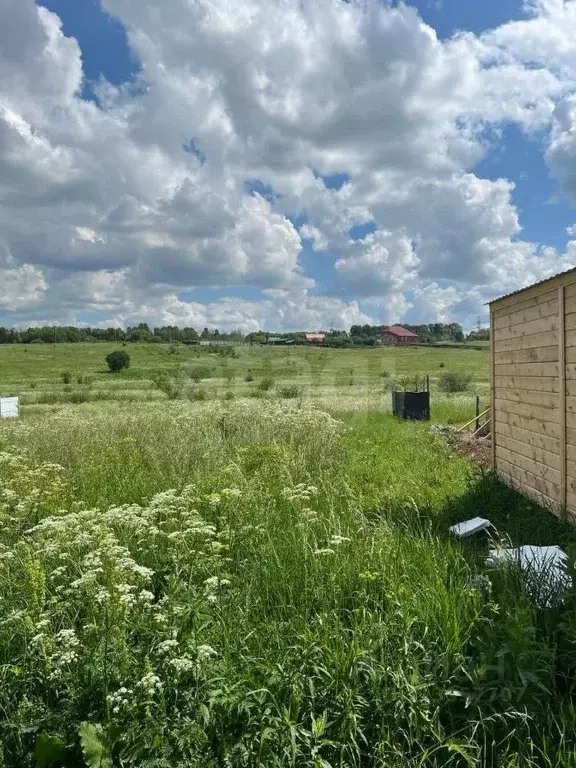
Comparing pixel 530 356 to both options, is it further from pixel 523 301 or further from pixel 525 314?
pixel 523 301

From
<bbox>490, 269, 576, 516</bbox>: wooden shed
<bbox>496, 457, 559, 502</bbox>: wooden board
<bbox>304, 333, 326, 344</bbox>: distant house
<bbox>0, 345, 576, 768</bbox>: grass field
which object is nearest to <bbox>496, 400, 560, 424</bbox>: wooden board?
<bbox>490, 269, 576, 516</bbox>: wooden shed

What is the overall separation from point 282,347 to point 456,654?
1010 inches

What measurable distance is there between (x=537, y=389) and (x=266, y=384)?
20.8 meters

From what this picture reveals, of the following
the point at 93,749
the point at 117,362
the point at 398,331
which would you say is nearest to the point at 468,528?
the point at 93,749

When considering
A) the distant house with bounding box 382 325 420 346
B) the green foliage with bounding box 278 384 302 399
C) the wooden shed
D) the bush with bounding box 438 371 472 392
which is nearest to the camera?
the wooden shed

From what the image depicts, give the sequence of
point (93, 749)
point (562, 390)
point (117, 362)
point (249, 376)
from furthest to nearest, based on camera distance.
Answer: point (117, 362), point (249, 376), point (562, 390), point (93, 749)

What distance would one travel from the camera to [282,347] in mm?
27938

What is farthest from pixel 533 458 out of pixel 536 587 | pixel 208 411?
pixel 208 411

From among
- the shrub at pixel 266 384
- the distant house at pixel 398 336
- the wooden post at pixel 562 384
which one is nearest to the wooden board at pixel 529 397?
the wooden post at pixel 562 384

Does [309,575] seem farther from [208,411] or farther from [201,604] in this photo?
[208,411]

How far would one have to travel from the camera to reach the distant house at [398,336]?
113ft

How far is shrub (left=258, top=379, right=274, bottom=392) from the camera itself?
26250 mm

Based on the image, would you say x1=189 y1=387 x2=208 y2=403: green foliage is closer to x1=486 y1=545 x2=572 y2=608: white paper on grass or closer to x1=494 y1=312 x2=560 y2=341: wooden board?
x1=494 y1=312 x2=560 y2=341: wooden board

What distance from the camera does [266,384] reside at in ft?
87.6
